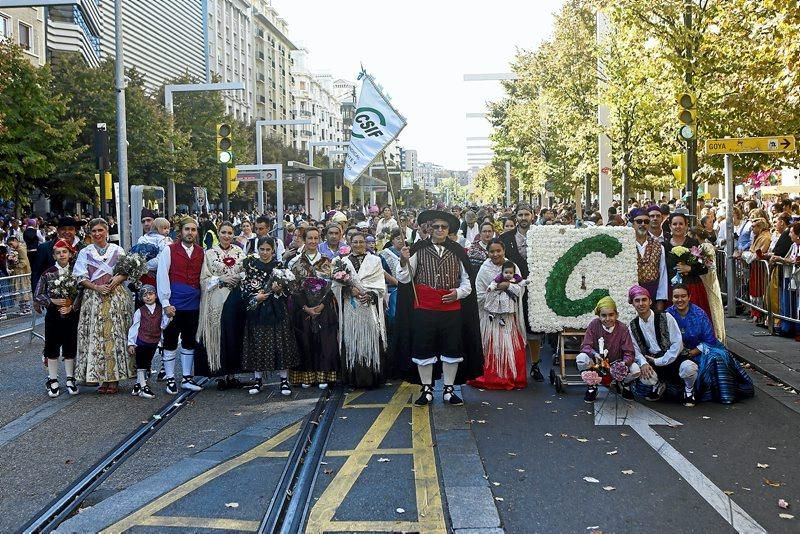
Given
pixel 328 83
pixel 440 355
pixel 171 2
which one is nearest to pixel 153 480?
pixel 440 355

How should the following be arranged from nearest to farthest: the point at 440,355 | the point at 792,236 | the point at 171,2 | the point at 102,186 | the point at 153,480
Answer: the point at 153,480 < the point at 440,355 < the point at 792,236 < the point at 102,186 < the point at 171,2

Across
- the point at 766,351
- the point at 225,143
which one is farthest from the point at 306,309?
the point at 225,143

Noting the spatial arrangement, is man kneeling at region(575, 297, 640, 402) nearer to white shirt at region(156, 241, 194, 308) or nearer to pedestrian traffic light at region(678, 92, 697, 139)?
white shirt at region(156, 241, 194, 308)

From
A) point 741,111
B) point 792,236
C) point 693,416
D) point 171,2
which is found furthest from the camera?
point 171,2

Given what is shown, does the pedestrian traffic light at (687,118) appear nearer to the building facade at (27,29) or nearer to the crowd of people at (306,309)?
the crowd of people at (306,309)

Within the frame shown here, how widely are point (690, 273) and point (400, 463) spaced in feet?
16.0

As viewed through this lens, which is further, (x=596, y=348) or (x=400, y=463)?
(x=596, y=348)

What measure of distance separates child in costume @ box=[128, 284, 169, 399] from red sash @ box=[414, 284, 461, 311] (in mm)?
2744

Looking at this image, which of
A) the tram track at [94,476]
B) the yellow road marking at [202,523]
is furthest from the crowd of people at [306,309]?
the yellow road marking at [202,523]

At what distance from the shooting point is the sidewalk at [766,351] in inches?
402

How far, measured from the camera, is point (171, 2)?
7000 cm

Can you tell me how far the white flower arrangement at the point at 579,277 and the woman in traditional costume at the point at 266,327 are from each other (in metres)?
2.60

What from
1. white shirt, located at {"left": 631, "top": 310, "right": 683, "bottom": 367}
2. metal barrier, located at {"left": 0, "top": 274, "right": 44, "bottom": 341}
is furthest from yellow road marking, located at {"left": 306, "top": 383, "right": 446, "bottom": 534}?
metal barrier, located at {"left": 0, "top": 274, "right": 44, "bottom": 341}

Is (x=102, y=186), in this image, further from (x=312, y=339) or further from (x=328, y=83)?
(x=328, y=83)
